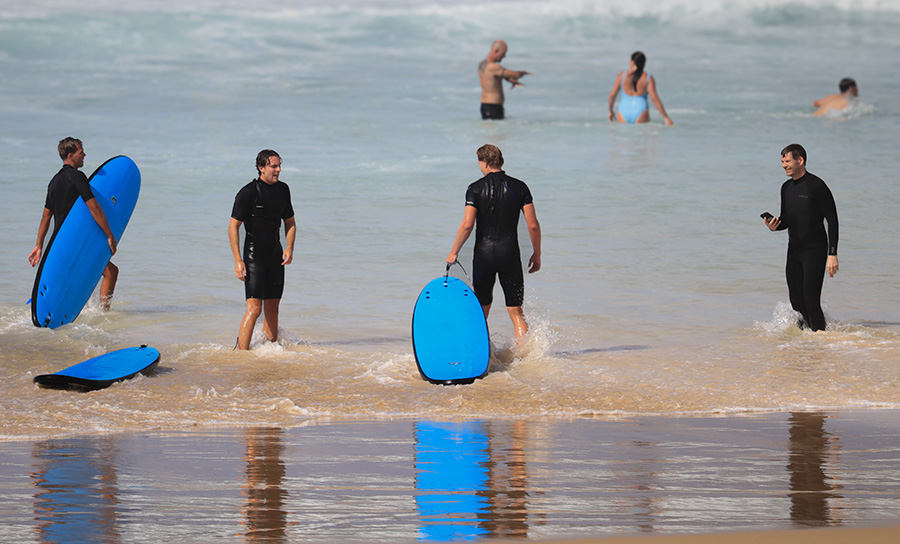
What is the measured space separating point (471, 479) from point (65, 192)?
515cm

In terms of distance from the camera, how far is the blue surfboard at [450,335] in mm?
6910

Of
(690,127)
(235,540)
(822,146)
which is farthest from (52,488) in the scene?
(690,127)

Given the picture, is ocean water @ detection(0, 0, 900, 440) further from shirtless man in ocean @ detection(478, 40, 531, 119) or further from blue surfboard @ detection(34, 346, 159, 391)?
shirtless man in ocean @ detection(478, 40, 531, 119)

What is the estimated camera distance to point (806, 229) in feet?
26.5

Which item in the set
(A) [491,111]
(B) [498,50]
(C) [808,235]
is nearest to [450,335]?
(C) [808,235]

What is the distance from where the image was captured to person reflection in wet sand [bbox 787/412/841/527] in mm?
4105

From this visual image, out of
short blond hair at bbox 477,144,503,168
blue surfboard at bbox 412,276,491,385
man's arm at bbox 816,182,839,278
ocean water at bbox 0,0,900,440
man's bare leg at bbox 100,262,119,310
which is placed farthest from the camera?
man's bare leg at bbox 100,262,119,310

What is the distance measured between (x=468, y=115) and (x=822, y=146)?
8.20 metres

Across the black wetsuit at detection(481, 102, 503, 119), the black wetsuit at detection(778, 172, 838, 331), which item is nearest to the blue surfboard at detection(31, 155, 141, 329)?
the black wetsuit at detection(778, 172, 838, 331)

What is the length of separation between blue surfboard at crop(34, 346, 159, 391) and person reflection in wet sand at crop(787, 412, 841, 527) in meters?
3.90

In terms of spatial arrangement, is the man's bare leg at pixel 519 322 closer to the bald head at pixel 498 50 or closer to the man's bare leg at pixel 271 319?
the man's bare leg at pixel 271 319

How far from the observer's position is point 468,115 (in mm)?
25219

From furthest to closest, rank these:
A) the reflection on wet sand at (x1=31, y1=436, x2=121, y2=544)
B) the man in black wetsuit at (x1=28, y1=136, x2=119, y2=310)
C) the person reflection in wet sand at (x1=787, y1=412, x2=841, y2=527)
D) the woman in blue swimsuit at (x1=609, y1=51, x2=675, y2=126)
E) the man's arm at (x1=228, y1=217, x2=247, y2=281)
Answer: the woman in blue swimsuit at (x1=609, y1=51, x2=675, y2=126) → the man in black wetsuit at (x1=28, y1=136, x2=119, y2=310) → the man's arm at (x1=228, y1=217, x2=247, y2=281) → the person reflection in wet sand at (x1=787, y1=412, x2=841, y2=527) → the reflection on wet sand at (x1=31, y1=436, x2=121, y2=544)

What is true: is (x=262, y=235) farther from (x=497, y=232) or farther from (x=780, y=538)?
(x=780, y=538)
